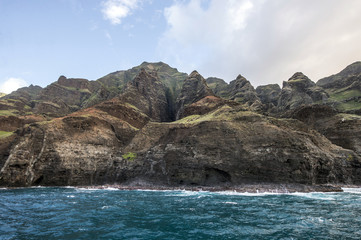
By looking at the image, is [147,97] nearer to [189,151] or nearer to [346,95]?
[189,151]

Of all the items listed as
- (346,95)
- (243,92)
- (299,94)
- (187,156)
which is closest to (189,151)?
(187,156)

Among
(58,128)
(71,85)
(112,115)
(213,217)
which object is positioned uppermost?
(71,85)

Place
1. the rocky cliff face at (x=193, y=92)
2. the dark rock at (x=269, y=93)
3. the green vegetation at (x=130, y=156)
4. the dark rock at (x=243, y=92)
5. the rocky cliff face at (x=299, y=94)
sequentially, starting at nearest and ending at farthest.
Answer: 1. the green vegetation at (x=130, y=156)
2. the rocky cliff face at (x=299, y=94)
3. the rocky cliff face at (x=193, y=92)
4. the dark rock at (x=243, y=92)
5. the dark rock at (x=269, y=93)

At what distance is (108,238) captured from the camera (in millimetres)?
13258

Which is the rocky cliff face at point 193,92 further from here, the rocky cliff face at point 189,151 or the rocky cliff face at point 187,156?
the rocky cliff face at point 187,156

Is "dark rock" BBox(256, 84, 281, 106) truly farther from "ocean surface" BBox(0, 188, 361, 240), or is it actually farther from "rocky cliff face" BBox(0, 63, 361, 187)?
"ocean surface" BBox(0, 188, 361, 240)

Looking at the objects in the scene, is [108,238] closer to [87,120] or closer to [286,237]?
[286,237]

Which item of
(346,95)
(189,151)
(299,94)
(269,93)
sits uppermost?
(269,93)

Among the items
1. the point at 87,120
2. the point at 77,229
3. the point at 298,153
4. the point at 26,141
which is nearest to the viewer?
the point at 77,229

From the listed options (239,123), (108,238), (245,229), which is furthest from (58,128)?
(245,229)

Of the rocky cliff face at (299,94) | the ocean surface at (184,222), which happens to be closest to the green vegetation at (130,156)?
the ocean surface at (184,222)

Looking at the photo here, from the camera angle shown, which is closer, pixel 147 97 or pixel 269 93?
pixel 147 97

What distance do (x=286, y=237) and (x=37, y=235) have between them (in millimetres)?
16423

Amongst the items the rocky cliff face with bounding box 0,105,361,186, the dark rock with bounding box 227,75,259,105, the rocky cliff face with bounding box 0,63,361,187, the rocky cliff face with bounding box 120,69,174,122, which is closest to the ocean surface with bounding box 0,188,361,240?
the rocky cliff face with bounding box 0,105,361,186
